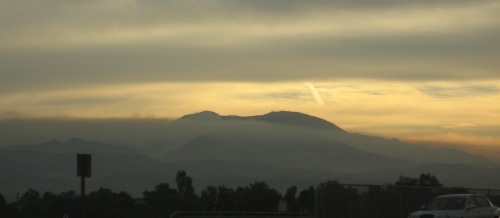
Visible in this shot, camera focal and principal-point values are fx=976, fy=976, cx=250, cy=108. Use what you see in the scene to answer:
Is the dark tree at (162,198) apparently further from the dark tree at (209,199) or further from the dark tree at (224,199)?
the dark tree at (224,199)

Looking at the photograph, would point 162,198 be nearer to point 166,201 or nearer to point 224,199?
point 166,201

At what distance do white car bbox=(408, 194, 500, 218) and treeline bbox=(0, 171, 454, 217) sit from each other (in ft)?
14.4

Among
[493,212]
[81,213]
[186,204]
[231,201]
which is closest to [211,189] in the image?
[231,201]

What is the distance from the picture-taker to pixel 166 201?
96812 mm

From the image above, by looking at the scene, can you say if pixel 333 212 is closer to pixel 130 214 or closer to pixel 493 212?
pixel 493 212

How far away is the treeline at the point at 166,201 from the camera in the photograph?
4397 centimetres

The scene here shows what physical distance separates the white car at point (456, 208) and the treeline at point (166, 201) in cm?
440

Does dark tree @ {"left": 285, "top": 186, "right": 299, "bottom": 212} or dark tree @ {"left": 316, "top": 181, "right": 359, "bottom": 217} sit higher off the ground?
dark tree @ {"left": 285, "top": 186, "right": 299, "bottom": 212}

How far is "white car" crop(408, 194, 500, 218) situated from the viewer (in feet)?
109

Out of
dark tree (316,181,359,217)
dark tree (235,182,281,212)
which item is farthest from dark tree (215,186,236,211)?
dark tree (316,181,359,217)

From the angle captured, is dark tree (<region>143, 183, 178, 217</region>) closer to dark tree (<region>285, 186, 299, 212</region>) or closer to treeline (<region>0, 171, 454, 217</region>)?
treeline (<region>0, 171, 454, 217</region>)

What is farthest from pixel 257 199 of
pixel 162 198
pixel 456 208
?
pixel 456 208

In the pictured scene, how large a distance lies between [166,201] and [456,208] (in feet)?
214

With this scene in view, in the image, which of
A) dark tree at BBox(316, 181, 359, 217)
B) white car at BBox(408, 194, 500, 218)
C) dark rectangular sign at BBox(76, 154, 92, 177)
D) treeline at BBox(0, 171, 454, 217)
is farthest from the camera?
treeline at BBox(0, 171, 454, 217)
